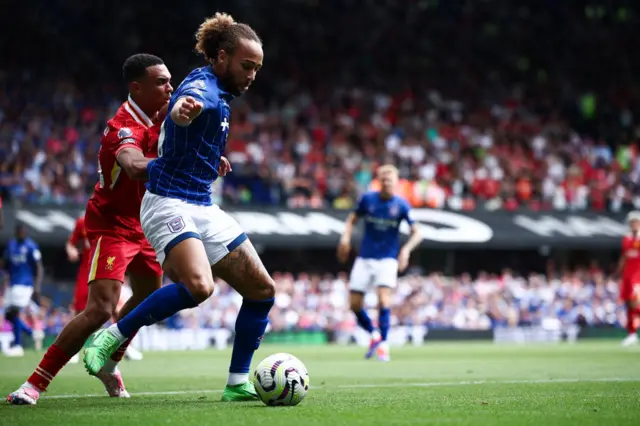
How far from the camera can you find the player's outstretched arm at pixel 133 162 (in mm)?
6941

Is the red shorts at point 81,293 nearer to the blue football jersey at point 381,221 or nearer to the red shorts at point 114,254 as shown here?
the blue football jersey at point 381,221

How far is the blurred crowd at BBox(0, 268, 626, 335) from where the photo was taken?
78.5 feet

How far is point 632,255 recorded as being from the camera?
19719 millimetres

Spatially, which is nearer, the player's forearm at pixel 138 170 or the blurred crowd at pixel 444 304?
the player's forearm at pixel 138 170

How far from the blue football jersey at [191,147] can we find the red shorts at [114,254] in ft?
2.57

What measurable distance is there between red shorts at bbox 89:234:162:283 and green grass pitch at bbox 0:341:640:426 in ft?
3.00

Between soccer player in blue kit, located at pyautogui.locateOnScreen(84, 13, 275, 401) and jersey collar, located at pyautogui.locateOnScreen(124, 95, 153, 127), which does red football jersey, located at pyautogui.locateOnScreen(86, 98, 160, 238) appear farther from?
soccer player in blue kit, located at pyautogui.locateOnScreen(84, 13, 275, 401)

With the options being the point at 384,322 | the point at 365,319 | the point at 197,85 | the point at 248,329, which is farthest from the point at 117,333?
the point at 365,319

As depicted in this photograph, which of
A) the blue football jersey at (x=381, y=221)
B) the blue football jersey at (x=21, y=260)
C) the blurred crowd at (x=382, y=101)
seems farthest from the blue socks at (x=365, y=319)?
the blurred crowd at (x=382, y=101)

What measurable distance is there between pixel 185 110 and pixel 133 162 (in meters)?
0.69

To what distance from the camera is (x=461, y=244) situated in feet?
85.3

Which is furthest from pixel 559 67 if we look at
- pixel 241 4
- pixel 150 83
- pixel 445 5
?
pixel 150 83

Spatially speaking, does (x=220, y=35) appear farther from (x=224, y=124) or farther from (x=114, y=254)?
(x=114, y=254)

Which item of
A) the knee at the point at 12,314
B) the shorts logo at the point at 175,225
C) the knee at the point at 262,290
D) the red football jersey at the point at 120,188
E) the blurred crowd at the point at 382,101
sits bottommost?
the knee at the point at 262,290
